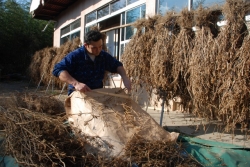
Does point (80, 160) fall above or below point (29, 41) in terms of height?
below

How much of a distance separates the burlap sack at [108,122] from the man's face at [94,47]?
507 mm

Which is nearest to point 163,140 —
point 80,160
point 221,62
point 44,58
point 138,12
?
point 80,160

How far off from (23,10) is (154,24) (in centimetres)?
1801

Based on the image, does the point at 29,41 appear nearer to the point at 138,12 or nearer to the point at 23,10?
the point at 23,10

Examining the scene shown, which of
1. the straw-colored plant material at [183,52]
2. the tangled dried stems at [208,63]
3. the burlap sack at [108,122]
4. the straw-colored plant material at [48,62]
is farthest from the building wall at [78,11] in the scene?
the burlap sack at [108,122]

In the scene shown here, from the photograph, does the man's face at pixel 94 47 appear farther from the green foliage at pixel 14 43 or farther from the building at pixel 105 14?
the green foliage at pixel 14 43

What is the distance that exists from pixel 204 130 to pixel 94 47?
192 cm

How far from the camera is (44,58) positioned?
1049cm

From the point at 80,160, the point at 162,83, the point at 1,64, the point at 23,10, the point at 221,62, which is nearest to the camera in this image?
the point at 80,160

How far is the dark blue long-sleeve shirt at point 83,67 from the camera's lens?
114 inches

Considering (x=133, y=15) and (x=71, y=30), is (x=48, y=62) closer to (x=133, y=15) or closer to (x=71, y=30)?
(x=71, y=30)

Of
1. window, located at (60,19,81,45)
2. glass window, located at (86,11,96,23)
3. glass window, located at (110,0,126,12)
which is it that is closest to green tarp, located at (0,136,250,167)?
glass window, located at (110,0,126,12)

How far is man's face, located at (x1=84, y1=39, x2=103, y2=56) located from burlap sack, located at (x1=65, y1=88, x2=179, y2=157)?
19.9 inches

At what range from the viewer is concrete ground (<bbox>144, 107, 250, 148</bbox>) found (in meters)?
3.33
